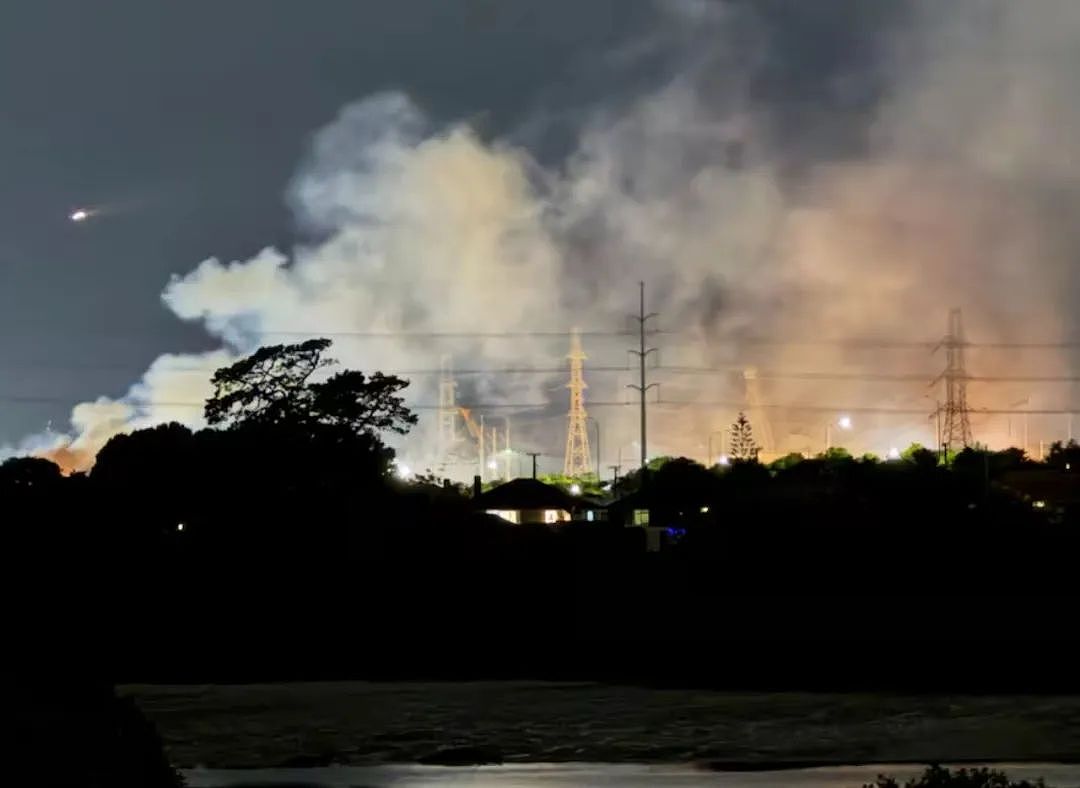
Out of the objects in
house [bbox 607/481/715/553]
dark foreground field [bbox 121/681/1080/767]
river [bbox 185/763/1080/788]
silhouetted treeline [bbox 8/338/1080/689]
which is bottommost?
river [bbox 185/763/1080/788]

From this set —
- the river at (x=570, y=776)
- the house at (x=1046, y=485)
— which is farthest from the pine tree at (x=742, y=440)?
the river at (x=570, y=776)

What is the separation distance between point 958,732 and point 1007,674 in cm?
832

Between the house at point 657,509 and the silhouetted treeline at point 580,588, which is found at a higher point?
the house at point 657,509

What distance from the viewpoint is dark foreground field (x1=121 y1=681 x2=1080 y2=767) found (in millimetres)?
17672

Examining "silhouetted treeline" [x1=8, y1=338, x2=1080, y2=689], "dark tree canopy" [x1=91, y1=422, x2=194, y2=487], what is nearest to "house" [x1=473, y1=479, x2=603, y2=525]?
"dark tree canopy" [x1=91, y1=422, x2=194, y2=487]

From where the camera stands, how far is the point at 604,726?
795 inches

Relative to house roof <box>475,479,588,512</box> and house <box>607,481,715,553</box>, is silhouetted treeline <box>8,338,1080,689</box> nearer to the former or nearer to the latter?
house <box>607,481,715,553</box>

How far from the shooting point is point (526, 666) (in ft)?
98.4

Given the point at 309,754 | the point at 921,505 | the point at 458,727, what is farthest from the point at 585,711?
the point at 921,505

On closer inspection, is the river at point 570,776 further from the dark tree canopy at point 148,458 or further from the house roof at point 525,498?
the house roof at point 525,498

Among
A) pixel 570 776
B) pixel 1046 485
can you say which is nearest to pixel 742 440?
pixel 1046 485

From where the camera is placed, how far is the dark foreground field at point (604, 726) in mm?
17672

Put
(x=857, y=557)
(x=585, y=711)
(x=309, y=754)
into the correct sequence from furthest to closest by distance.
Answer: (x=857, y=557) → (x=585, y=711) → (x=309, y=754)

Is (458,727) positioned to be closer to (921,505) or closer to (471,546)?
(471,546)
